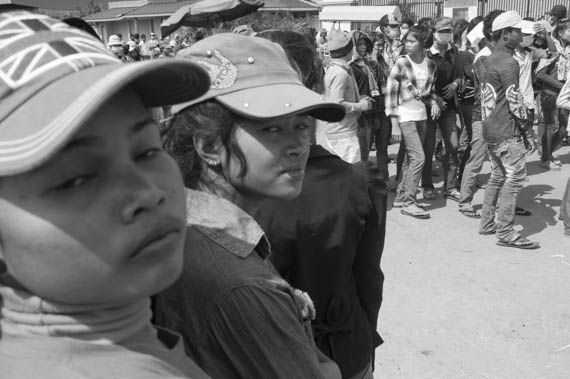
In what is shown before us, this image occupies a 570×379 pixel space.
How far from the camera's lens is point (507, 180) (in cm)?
554

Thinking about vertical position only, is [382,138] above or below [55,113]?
below

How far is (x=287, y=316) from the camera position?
4.17 ft

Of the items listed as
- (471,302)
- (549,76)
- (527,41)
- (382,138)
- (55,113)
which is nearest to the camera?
(55,113)

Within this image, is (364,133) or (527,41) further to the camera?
(364,133)

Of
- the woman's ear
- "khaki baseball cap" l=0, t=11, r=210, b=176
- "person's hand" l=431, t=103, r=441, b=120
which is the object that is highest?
"khaki baseball cap" l=0, t=11, r=210, b=176

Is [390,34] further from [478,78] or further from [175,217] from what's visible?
[175,217]

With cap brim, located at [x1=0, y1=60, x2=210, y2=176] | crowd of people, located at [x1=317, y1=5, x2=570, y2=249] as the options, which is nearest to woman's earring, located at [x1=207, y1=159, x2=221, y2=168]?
cap brim, located at [x1=0, y1=60, x2=210, y2=176]

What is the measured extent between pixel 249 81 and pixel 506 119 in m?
4.28

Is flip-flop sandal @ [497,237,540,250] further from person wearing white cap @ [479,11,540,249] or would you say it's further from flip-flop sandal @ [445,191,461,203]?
flip-flop sandal @ [445,191,461,203]

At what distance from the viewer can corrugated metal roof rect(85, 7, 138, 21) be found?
3966 cm

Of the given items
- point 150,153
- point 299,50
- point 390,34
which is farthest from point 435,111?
point 150,153

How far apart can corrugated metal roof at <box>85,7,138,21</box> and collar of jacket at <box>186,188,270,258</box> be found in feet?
131

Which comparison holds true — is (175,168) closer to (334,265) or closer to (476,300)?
(334,265)

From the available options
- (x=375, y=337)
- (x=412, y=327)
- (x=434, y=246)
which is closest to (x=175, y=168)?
(x=375, y=337)
